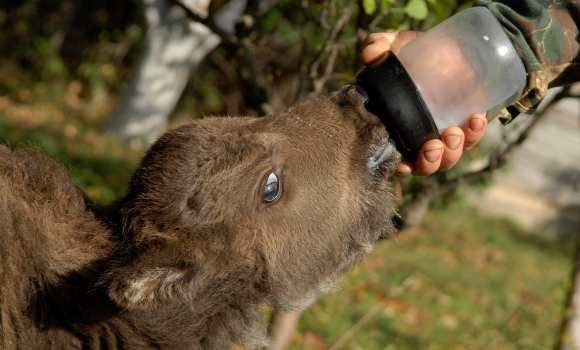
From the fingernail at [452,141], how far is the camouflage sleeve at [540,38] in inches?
12.6

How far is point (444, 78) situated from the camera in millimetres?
3467

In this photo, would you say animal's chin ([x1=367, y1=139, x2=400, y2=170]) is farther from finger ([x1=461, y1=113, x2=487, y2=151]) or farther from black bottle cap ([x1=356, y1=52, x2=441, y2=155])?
finger ([x1=461, y1=113, x2=487, y2=151])

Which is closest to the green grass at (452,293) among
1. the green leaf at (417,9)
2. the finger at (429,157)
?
the finger at (429,157)

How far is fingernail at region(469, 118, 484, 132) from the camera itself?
356 centimetres

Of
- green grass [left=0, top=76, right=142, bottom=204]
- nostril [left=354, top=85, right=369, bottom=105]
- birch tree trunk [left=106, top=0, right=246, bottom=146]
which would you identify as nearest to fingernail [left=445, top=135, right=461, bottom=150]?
nostril [left=354, top=85, right=369, bottom=105]

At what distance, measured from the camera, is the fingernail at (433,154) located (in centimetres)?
346

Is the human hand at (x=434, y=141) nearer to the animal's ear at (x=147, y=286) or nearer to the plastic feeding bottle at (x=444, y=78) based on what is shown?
the plastic feeding bottle at (x=444, y=78)

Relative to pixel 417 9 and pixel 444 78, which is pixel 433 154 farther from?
pixel 417 9

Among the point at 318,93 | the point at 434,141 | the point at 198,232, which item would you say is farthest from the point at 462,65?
the point at 198,232

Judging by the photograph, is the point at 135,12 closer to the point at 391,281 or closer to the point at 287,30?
the point at 287,30

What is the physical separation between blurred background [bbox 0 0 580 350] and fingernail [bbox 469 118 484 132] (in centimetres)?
70

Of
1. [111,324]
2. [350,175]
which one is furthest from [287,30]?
[111,324]

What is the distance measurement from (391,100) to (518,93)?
30.4 inches

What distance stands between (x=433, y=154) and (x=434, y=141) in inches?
2.7
